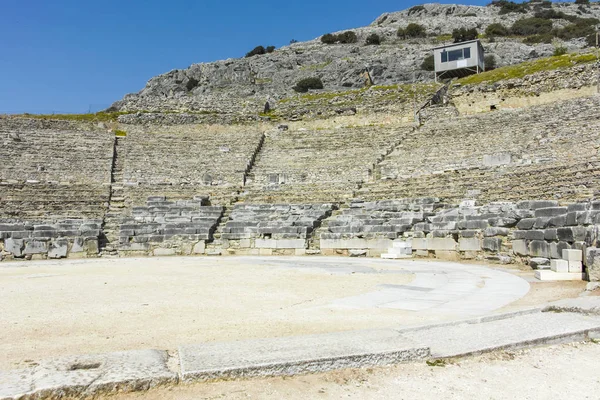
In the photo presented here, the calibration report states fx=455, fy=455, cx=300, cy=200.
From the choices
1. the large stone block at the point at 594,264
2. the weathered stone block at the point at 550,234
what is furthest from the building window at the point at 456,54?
the large stone block at the point at 594,264

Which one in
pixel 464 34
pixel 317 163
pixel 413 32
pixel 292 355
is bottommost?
pixel 292 355

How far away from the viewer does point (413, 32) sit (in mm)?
57844

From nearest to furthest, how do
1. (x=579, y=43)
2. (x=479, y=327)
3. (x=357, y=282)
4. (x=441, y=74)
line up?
(x=479, y=327)
(x=357, y=282)
(x=441, y=74)
(x=579, y=43)

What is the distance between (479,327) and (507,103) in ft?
77.3

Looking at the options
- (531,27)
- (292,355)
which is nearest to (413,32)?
(531,27)

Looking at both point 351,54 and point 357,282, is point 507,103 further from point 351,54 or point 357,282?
point 351,54

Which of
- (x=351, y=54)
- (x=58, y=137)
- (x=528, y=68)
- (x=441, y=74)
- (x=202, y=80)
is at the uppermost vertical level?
(x=351, y=54)

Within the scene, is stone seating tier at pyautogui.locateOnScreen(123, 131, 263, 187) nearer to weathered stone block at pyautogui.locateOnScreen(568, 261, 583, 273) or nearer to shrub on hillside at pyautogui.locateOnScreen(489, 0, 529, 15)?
weathered stone block at pyautogui.locateOnScreen(568, 261, 583, 273)

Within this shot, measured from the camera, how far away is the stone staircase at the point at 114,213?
15.5 m

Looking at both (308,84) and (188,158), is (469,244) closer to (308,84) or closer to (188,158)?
(188,158)

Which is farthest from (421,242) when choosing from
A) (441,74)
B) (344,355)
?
(441,74)

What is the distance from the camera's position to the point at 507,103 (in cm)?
2453

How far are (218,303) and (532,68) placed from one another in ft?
85.9

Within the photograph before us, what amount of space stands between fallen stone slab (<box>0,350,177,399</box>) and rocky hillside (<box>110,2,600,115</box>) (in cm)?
2873
